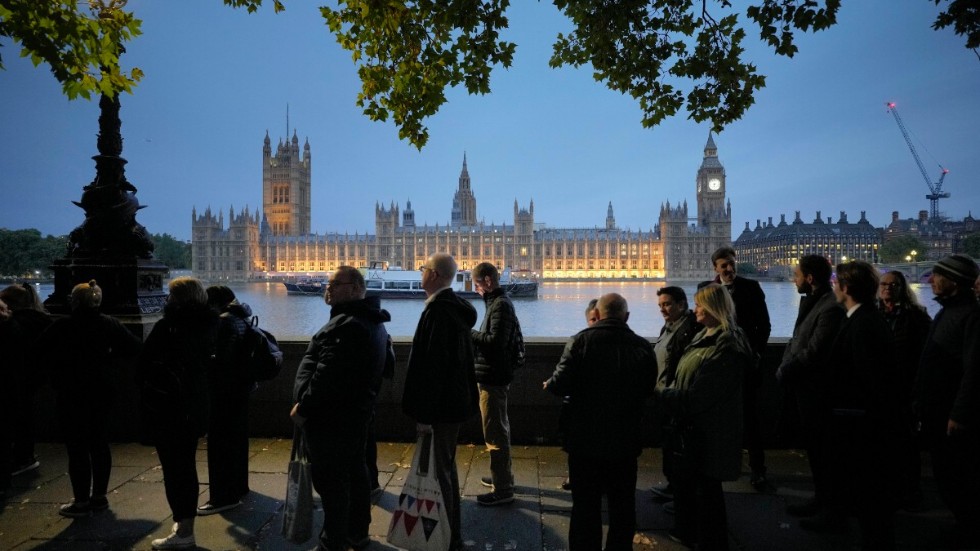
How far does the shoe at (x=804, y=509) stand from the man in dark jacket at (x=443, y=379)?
2.09 metres

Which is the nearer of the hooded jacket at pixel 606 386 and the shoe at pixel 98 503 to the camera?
the hooded jacket at pixel 606 386

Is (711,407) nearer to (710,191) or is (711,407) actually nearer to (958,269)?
(958,269)

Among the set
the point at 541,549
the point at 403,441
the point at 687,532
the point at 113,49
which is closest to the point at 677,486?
the point at 687,532

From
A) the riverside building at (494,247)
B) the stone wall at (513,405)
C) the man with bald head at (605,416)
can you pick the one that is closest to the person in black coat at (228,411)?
the stone wall at (513,405)

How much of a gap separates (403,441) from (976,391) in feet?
12.7

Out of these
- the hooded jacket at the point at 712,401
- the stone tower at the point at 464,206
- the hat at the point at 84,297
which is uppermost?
the stone tower at the point at 464,206

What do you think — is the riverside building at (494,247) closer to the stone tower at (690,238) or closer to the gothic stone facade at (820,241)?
the stone tower at (690,238)

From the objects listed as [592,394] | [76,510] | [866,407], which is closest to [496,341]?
[592,394]

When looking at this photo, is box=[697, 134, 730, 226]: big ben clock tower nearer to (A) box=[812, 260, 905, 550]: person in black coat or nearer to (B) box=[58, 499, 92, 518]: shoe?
(A) box=[812, 260, 905, 550]: person in black coat

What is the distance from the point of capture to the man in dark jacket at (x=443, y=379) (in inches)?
111

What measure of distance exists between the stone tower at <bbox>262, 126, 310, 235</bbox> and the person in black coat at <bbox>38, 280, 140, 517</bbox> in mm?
103615

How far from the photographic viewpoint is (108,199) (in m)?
4.79

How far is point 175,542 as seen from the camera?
2.97 metres

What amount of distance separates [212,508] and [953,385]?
4.35 meters
